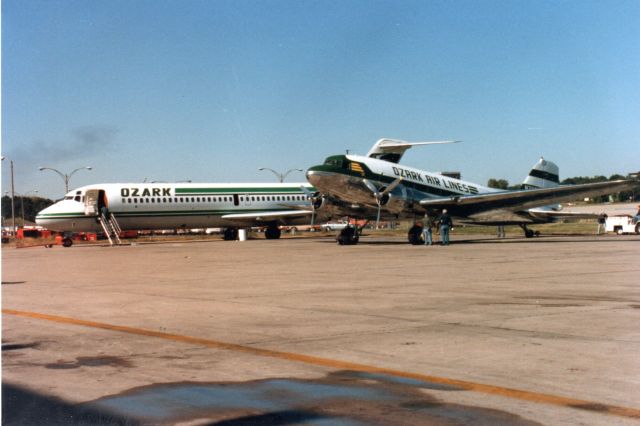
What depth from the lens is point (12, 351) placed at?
27.3 feet

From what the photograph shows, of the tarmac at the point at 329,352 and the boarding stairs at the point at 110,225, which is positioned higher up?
the boarding stairs at the point at 110,225

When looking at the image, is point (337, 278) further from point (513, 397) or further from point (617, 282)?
point (513, 397)

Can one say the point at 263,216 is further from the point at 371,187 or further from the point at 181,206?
the point at 371,187

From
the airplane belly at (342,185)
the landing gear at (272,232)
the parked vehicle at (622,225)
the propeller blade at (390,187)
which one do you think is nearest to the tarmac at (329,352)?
the airplane belly at (342,185)

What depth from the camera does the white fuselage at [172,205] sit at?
152 feet

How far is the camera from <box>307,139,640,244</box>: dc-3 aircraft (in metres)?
34.5

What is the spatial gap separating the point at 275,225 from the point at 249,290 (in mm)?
39516

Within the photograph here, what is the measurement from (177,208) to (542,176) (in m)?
25.2

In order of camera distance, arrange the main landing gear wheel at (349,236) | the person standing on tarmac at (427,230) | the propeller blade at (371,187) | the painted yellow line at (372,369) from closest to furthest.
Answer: the painted yellow line at (372,369)
the propeller blade at (371,187)
the person standing on tarmac at (427,230)
the main landing gear wheel at (349,236)

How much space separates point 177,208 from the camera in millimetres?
49812

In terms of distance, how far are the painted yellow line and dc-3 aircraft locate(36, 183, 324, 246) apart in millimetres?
32768

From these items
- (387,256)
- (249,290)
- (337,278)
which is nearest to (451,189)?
(387,256)

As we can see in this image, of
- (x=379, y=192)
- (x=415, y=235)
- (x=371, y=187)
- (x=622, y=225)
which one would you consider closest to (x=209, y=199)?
(x=371, y=187)

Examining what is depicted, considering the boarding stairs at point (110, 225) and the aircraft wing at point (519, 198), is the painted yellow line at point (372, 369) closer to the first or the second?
the aircraft wing at point (519, 198)
